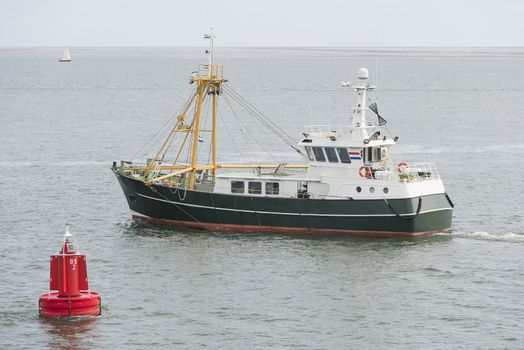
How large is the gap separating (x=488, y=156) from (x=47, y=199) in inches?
1398

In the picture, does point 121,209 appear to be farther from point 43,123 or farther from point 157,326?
point 43,123

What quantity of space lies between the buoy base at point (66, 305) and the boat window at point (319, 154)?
61.5ft

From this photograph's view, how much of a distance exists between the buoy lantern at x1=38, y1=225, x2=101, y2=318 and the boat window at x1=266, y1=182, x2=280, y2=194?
1750cm

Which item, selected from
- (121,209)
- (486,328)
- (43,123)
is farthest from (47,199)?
(43,123)

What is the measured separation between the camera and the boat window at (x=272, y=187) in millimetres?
55969

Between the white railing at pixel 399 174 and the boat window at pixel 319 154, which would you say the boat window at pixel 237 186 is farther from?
the white railing at pixel 399 174

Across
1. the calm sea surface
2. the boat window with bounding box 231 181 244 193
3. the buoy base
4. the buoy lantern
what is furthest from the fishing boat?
the buoy base

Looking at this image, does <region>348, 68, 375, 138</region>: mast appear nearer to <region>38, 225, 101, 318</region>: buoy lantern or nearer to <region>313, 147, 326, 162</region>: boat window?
<region>313, 147, 326, 162</region>: boat window

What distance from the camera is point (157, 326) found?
39719 millimetres

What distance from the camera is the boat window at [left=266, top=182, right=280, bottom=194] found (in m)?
56.0

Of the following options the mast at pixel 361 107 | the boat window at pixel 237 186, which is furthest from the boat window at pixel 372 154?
the boat window at pixel 237 186

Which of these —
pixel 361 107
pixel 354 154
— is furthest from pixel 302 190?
pixel 361 107

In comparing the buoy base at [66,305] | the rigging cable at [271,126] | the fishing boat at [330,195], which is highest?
the rigging cable at [271,126]

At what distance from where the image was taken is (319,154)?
183 ft
